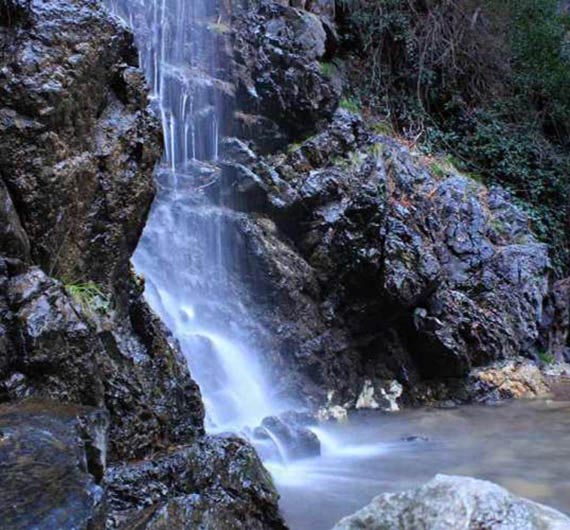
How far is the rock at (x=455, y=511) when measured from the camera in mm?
1958

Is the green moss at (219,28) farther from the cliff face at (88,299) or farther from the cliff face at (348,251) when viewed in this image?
the cliff face at (88,299)

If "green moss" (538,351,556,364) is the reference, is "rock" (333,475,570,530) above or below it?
above

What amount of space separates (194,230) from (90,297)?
423 centimetres

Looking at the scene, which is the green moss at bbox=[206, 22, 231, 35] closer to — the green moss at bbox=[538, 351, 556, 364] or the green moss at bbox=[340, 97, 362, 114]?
the green moss at bbox=[340, 97, 362, 114]

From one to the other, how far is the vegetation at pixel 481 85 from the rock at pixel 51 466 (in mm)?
9710

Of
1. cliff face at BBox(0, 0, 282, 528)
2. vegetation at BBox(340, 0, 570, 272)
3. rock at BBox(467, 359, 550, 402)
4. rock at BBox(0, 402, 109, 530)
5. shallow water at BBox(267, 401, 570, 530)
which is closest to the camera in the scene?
rock at BBox(0, 402, 109, 530)

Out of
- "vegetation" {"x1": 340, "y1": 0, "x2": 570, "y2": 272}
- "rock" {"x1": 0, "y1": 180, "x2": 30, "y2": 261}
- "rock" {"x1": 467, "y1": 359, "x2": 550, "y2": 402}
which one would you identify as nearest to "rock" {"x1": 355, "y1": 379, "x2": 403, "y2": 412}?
"rock" {"x1": 467, "y1": 359, "x2": 550, "y2": 402}

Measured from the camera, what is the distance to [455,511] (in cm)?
200

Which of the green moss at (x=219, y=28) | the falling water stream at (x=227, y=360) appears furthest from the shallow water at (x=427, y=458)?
the green moss at (x=219, y=28)

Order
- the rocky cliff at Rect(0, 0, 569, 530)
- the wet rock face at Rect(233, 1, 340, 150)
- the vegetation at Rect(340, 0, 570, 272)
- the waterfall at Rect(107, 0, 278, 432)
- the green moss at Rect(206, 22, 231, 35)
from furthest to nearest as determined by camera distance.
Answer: the vegetation at Rect(340, 0, 570, 272) < the green moss at Rect(206, 22, 231, 35) < the wet rock face at Rect(233, 1, 340, 150) < the waterfall at Rect(107, 0, 278, 432) < the rocky cliff at Rect(0, 0, 569, 530)

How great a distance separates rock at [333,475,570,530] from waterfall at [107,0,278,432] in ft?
11.9

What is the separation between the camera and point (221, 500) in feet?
10.1

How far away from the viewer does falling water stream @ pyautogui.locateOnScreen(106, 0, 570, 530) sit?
15.9 ft

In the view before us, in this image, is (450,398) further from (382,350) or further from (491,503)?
(491,503)
